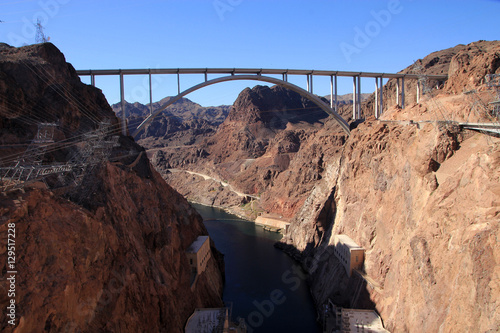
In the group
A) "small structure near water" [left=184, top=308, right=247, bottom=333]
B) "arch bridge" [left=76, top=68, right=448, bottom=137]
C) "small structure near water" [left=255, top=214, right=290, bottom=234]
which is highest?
"arch bridge" [left=76, top=68, right=448, bottom=137]

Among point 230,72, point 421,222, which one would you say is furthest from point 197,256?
point 230,72

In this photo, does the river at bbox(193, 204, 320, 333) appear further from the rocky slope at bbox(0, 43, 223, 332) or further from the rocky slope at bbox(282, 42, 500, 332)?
the rocky slope at bbox(0, 43, 223, 332)

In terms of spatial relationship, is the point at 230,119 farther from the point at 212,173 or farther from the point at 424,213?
the point at 424,213

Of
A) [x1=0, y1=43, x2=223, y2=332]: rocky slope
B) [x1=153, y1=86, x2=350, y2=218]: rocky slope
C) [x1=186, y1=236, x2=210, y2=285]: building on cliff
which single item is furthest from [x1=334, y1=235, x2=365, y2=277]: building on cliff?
[x1=153, y1=86, x2=350, y2=218]: rocky slope

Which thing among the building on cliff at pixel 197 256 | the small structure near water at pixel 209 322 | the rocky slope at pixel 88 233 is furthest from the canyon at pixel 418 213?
the rocky slope at pixel 88 233

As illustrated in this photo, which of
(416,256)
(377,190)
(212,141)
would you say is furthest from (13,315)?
(212,141)

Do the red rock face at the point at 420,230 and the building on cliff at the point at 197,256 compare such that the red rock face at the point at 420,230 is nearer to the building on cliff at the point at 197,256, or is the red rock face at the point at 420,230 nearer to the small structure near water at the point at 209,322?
the small structure near water at the point at 209,322

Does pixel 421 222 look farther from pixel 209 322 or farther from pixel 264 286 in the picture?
pixel 264 286

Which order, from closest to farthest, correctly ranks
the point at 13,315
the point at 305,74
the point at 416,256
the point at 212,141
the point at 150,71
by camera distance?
1. the point at 13,315
2. the point at 416,256
3. the point at 150,71
4. the point at 305,74
5. the point at 212,141
